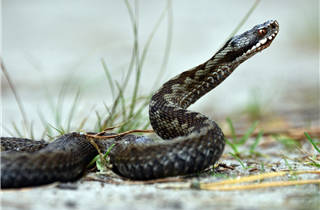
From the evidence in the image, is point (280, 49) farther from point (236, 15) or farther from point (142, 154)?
point (142, 154)

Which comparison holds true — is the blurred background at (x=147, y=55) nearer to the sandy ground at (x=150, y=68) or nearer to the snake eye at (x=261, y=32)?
the sandy ground at (x=150, y=68)

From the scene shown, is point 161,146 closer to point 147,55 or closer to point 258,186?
point 258,186

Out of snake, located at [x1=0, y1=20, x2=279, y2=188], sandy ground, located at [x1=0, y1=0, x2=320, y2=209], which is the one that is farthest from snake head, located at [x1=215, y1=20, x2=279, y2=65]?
sandy ground, located at [x1=0, y1=0, x2=320, y2=209]

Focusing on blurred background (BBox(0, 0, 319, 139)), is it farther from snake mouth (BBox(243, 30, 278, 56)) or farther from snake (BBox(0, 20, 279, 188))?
snake mouth (BBox(243, 30, 278, 56))

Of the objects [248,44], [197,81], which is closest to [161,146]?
[197,81]

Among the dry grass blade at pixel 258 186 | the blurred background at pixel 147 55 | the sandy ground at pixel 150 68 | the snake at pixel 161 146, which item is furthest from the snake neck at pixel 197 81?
the blurred background at pixel 147 55

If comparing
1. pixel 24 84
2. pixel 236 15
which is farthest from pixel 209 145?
pixel 236 15

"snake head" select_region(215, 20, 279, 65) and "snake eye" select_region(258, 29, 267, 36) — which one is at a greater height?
"snake eye" select_region(258, 29, 267, 36)
